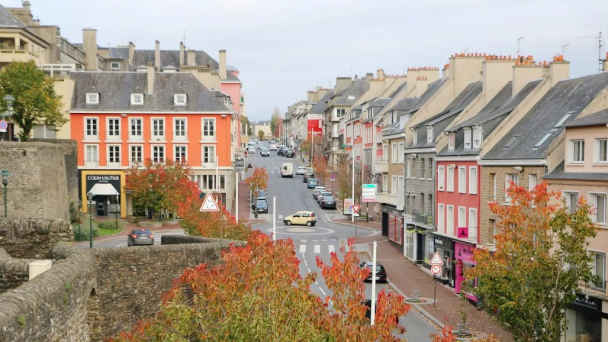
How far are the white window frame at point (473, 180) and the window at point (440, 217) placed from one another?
185 inches

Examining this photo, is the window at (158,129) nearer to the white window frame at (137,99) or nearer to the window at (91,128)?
the white window frame at (137,99)

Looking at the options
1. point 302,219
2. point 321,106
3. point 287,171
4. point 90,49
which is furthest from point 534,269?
point 321,106

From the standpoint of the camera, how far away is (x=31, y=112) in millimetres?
51094

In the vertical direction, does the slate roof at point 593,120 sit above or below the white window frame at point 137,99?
below

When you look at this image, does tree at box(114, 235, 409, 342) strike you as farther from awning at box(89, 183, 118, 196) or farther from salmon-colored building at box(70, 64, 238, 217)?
salmon-colored building at box(70, 64, 238, 217)

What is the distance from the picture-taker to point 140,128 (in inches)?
2793

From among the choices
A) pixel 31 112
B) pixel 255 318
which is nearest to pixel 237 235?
pixel 31 112

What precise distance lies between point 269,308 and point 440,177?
3754 cm

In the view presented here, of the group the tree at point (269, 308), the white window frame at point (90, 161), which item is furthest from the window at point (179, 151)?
the tree at point (269, 308)

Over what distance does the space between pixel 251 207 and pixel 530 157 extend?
45.6m

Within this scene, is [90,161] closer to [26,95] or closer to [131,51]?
[26,95]

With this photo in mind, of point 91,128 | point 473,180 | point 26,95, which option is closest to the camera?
point 473,180

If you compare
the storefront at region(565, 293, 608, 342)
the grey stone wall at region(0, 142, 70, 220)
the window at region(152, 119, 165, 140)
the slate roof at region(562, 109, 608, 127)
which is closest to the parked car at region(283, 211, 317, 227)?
the window at region(152, 119, 165, 140)

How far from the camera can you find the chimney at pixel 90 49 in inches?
3511
